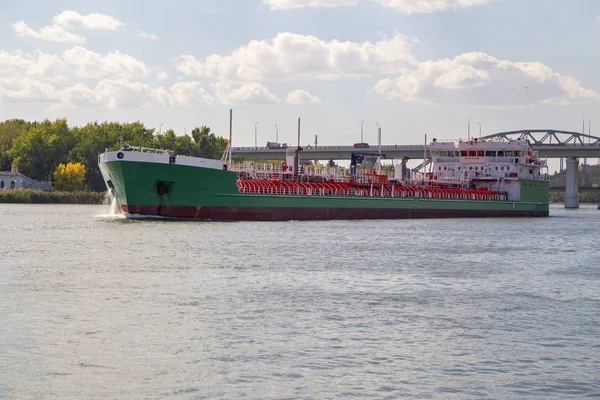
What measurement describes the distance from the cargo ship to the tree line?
193 feet

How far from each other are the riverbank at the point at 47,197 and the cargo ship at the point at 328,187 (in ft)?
134

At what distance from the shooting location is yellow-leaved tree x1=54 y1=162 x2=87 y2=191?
414 feet

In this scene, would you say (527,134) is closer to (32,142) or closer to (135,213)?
(32,142)

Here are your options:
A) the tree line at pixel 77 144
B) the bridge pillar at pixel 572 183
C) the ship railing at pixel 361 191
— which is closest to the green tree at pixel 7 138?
the tree line at pixel 77 144

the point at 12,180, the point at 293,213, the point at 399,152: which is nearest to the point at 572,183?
the point at 399,152

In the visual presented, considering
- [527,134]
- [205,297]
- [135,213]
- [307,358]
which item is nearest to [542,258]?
[205,297]

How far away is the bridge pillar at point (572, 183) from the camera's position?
524ft

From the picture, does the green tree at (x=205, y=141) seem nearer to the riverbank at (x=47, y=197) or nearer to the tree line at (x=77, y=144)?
the tree line at (x=77, y=144)

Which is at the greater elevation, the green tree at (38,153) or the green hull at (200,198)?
the green tree at (38,153)

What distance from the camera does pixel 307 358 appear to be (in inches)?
628

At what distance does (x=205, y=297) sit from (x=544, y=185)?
7641 cm

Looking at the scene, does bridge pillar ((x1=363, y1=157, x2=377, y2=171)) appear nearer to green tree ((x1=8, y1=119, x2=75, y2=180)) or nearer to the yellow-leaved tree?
the yellow-leaved tree

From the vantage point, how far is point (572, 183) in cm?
16300

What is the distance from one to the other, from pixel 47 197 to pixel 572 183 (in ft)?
335
